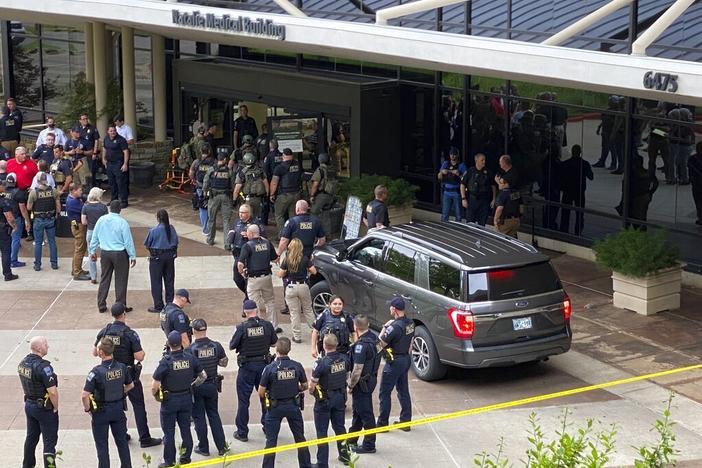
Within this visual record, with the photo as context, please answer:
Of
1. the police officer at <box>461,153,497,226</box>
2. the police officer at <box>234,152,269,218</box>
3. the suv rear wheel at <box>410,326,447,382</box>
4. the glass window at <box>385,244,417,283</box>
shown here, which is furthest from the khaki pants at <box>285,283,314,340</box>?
the police officer at <box>461,153,497,226</box>

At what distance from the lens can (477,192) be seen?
64.6 feet

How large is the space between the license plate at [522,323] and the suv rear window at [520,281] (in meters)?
0.26

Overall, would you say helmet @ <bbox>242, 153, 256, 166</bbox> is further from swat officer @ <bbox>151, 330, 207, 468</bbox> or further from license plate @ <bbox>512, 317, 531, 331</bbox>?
swat officer @ <bbox>151, 330, 207, 468</bbox>

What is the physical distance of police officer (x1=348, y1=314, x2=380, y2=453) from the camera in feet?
38.8

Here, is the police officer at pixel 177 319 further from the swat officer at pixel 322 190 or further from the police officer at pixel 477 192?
the police officer at pixel 477 192

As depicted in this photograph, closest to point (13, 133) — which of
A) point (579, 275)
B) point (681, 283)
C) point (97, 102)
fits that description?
point (97, 102)

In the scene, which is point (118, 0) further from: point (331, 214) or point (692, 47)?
point (692, 47)

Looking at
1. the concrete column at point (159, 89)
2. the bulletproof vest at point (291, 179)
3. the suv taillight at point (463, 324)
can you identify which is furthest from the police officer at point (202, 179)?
the suv taillight at point (463, 324)

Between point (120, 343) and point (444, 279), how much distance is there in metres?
3.74

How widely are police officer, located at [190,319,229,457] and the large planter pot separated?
6610 millimetres

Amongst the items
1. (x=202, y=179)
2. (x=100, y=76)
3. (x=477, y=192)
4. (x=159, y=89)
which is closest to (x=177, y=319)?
(x=202, y=179)

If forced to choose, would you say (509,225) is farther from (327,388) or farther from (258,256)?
(327,388)

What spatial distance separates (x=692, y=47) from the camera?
51.0 feet

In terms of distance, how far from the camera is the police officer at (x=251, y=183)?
63.8 feet
